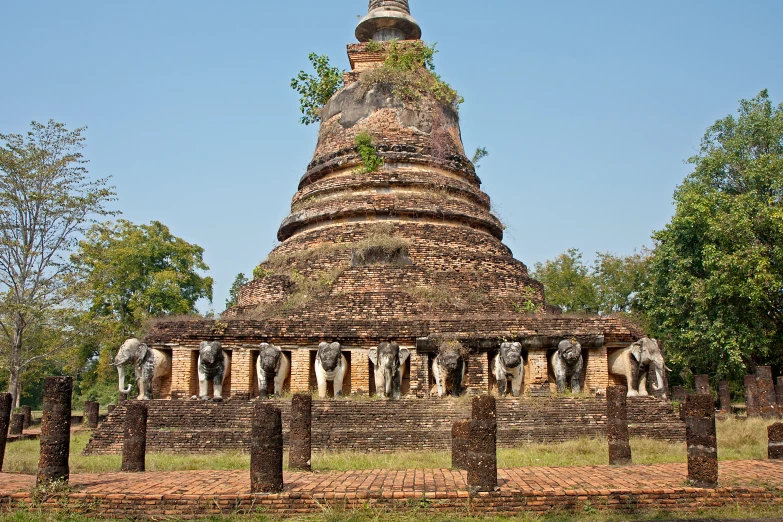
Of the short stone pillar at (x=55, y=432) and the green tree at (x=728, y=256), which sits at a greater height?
the green tree at (x=728, y=256)

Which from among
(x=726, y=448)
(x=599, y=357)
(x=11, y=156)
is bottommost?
(x=726, y=448)

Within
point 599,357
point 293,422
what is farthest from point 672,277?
point 293,422

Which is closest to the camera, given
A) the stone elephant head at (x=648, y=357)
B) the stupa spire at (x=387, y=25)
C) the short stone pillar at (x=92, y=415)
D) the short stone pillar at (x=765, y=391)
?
the stone elephant head at (x=648, y=357)

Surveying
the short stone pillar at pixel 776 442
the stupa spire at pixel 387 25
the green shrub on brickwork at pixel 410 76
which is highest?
the stupa spire at pixel 387 25

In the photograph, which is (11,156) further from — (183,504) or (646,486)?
(646,486)

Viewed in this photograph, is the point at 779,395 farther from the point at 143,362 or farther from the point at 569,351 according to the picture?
the point at 143,362

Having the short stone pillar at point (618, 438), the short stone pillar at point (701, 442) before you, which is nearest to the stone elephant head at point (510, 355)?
the short stone pillar at point (618, 438)

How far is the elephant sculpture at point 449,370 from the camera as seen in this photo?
12930 mm

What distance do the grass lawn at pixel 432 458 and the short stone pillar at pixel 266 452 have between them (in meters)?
1.81

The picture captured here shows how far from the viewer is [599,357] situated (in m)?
13.6

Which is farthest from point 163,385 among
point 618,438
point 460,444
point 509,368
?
point 618,438

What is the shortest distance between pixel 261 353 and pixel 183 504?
264 inches

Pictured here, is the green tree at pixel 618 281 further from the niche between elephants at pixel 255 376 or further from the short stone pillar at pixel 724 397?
the niche between elephants at pixel 255 376

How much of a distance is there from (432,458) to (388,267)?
256 inches
